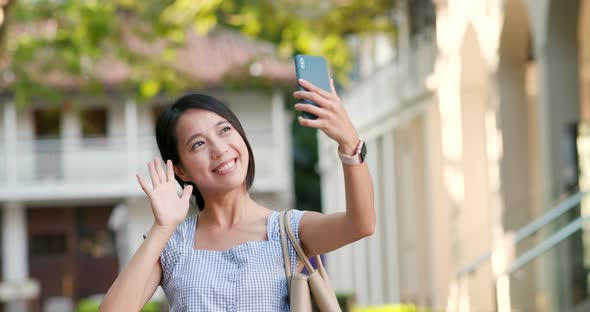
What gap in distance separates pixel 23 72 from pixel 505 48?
667 centimetres

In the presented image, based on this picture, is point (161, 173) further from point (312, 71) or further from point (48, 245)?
point (48, 245)

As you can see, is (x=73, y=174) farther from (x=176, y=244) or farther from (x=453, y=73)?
(x=176, y=244)

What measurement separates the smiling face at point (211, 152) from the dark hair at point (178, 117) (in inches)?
0.8

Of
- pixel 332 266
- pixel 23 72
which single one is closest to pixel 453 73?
pixel 23 72

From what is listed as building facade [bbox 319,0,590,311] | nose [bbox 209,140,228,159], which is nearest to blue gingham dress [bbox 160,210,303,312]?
nose [bbox 209,140,228,159]

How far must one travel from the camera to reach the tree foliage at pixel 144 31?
16188mm

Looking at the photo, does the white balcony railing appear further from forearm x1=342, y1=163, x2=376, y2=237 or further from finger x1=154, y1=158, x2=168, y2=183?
forearm x1=342, y1=163, x2=376, y2=237

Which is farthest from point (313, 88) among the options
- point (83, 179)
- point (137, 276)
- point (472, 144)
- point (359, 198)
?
point (83, 179)

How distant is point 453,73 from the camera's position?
1894cm

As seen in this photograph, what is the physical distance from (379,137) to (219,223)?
22216 mm

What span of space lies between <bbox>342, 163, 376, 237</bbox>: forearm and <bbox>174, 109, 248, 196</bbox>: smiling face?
1.31 feet

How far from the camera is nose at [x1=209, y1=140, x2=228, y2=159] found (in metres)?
3.56

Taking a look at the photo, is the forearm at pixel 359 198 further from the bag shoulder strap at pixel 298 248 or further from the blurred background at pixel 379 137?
the blurred background at pixel 379 137

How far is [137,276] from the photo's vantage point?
346 cm
